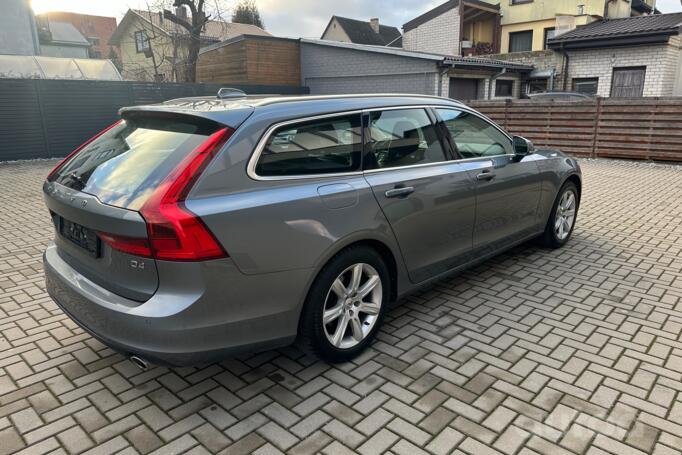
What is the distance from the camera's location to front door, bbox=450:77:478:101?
20.9 meters

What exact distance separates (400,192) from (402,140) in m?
0.46

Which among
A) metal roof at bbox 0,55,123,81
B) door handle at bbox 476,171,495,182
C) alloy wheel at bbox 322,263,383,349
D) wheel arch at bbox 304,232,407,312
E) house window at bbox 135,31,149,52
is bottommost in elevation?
alloy wheel at bbox 322,263,383,349

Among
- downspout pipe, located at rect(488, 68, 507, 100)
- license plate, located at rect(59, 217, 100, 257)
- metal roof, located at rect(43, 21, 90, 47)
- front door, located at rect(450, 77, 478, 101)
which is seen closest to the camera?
license plate, located at rect(59, 217, 100, 257)

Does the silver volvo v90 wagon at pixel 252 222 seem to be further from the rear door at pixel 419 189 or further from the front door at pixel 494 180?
the front door at pixel 494 180

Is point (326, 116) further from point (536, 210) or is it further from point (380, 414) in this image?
point (536, 210)

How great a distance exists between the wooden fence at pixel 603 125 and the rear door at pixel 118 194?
11696mm

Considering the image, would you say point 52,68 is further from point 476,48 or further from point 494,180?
point 476,48

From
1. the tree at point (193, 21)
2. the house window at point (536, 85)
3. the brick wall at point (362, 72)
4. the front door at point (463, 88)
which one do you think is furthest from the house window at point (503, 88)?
the tree at point (193, 21)

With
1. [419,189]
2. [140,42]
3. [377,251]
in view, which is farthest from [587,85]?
[140,42]

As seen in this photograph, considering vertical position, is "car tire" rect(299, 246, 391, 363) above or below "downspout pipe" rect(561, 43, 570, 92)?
below

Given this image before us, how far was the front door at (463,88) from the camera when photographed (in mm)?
20875

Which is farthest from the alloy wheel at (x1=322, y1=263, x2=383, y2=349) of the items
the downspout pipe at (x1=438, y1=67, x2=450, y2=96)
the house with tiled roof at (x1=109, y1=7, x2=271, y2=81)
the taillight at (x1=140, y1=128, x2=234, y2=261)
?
the house with tiled roof at (x1=109, y1=7, x2=271, y2=81)

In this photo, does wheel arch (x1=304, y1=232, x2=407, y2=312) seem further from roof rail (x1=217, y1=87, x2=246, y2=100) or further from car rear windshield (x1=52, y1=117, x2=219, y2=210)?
roof rail (x1=217, y1=87, x2=246, y2=100)

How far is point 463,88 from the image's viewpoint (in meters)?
21.4
